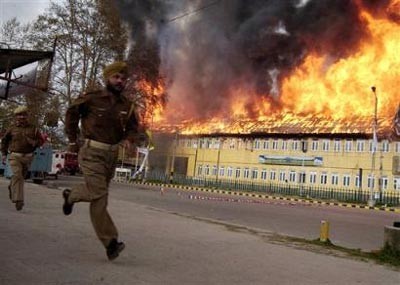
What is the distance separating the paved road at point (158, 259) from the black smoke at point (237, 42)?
35.6m

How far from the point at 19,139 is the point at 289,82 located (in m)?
41.9

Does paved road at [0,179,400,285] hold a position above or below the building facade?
below

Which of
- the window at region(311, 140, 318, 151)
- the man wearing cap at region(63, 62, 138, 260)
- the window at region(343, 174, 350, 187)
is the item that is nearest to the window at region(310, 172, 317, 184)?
the window at region(311, 140, 318, 151)

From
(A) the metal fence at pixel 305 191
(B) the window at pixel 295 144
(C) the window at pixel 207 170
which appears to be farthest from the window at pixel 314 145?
(C) the window at pixel 207 170

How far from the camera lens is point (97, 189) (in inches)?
214

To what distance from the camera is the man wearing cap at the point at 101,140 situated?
544cm

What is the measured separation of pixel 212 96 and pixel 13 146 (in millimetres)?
42930

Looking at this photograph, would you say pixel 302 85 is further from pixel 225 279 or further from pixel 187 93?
pixel 225 279

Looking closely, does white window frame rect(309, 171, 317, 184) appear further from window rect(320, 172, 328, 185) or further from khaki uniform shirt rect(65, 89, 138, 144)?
khaki uniform shirt rect(65, 89, 138, 144)

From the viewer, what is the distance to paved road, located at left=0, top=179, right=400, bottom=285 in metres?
4.83

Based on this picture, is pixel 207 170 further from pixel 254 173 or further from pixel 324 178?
pixel 324 178

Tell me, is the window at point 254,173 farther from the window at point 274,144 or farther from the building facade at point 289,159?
the window at point 274,144

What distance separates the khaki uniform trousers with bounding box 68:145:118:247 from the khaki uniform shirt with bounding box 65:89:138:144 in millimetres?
164

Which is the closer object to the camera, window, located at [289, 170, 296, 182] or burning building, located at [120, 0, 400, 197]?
burning building, located at [120, 0, 400, 197]
